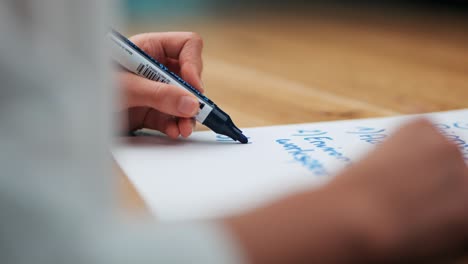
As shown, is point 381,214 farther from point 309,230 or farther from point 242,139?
point 242,139

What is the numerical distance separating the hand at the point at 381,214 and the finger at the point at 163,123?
371 mm

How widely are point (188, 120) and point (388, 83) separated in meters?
0.47

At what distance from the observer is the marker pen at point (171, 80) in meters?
0.73

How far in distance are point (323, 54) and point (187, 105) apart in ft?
2.29

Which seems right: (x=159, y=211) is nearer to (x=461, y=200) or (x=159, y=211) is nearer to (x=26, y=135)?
(x=461, y=200)

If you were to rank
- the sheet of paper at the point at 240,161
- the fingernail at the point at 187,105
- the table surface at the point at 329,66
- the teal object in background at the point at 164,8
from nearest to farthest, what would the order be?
the sheet of paper at the point at 240,161 < the fingernail at the point at 187,105 < the table surface at the point at 329,66 < the teal object in background at the point at 164,8

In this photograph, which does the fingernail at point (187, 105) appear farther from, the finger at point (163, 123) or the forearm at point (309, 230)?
the forearm at point (309, 230)

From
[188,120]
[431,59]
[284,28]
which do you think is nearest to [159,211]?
[188,120]

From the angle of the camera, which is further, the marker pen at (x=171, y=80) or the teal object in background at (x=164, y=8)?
the teal object in background at (x=164, y=8)

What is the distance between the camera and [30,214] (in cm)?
21

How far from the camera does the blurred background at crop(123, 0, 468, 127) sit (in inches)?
38.7

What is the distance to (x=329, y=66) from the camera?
126cm

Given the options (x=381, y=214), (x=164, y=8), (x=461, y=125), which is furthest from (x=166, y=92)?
(x=164, y=8)

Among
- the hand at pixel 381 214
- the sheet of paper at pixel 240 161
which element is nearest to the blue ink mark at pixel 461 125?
the sheet of paper at pixel 240 161
